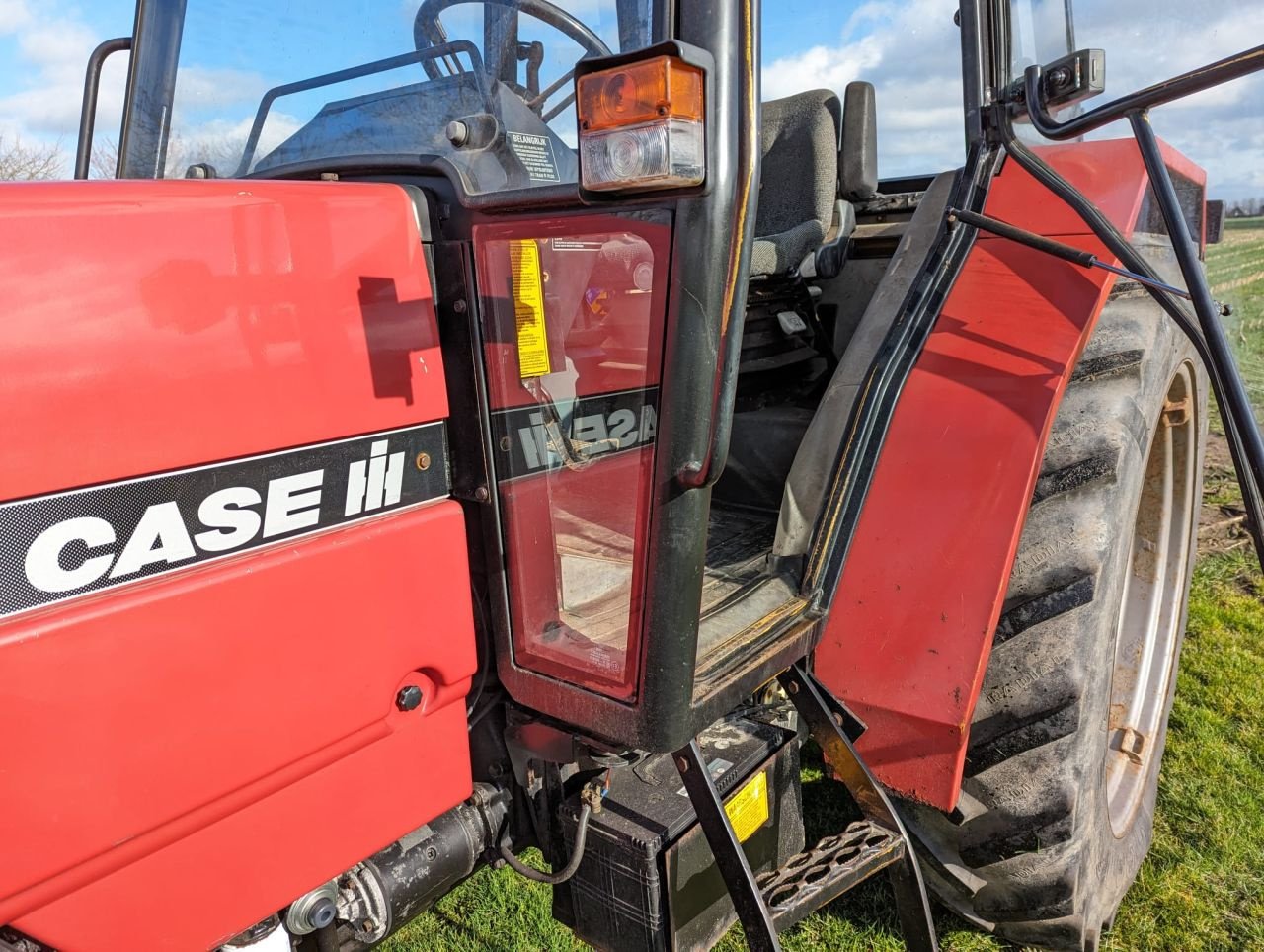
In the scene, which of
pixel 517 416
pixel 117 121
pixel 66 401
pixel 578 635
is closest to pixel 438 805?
pixel 578 635

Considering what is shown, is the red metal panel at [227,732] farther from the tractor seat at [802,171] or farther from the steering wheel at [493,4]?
the tractor seat at [802,171]

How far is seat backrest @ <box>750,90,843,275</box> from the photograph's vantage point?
2.37 meters

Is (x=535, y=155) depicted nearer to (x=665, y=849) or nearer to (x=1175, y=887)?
(x=665, y=849)

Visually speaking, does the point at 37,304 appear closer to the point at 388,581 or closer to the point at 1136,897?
the point at 388,581

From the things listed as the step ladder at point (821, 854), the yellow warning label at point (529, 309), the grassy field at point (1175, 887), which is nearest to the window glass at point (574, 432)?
the yellow warning label at point (529, 309)

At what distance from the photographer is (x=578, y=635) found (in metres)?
1.25

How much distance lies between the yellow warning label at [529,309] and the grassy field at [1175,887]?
1375mm

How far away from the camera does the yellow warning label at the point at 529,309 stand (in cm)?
114

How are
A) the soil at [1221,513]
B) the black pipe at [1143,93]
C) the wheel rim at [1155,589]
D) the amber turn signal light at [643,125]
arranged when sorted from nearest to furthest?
the amber turn signal light at [643,125]
the black pipe at [1143,93]
the wheel rim at [1155,589]
the soil at [1221,513]

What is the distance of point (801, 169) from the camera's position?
2438 millimetres

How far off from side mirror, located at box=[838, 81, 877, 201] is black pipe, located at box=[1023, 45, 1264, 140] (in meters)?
0.91

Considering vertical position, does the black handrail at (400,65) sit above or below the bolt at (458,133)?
above

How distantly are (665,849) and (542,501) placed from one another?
1.71 ft

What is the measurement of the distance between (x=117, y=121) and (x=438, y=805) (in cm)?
157
